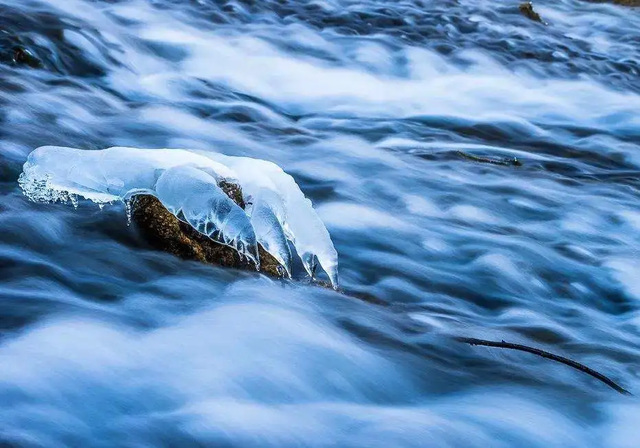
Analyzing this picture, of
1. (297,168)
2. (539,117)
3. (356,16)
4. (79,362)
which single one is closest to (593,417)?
(79,362)

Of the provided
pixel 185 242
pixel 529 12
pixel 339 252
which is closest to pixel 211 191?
pixel 185 242

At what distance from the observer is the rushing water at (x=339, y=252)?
9.73ft

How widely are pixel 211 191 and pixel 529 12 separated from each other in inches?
417

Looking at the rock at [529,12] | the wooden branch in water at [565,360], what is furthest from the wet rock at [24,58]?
the rock at [529,12]

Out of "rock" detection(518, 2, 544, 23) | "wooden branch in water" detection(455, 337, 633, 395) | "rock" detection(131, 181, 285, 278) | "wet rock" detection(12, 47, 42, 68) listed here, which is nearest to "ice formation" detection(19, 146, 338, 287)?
"rock" detection(131, 181, 285, 278)

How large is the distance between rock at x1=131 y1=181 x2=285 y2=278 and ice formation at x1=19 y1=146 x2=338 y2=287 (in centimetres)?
8

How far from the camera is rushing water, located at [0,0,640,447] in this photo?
2.96 metres

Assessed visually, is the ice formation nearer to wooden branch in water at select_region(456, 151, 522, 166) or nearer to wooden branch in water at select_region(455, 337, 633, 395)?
wooden branch in water at select_region(455, 337, 633, 395)

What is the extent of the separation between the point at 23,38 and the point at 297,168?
2319 millimetres

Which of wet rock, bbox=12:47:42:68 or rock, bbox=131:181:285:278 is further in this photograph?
wet rock, bbox=12:47:42:68

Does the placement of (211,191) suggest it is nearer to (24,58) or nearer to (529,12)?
(24,58)

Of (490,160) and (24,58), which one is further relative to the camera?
(490,160)

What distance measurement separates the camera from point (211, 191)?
3471 millimetres

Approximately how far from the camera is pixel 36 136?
5188 millimetres
